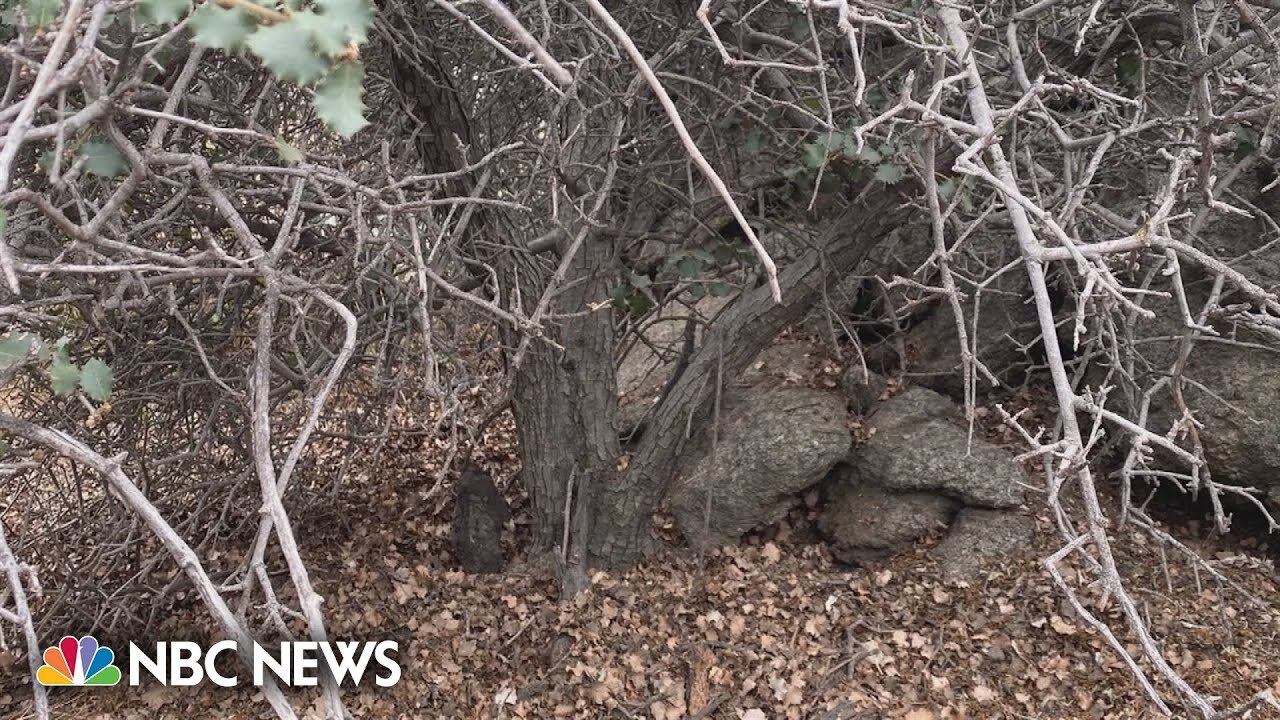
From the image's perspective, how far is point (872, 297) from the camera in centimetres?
438

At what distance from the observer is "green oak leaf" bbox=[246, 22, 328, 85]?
0.90 m

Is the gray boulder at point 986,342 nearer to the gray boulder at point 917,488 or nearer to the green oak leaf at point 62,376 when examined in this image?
the gray boulder at point 917,488

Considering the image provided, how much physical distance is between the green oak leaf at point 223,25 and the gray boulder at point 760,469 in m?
2.84

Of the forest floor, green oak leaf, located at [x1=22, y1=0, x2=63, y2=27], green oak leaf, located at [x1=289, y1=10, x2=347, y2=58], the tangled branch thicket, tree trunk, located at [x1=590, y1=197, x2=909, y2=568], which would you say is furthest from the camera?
tree trunk, located at [x1=590, y1=197, x2=909, y2=568]

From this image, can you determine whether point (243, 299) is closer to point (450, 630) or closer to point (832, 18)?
point (450, 630)

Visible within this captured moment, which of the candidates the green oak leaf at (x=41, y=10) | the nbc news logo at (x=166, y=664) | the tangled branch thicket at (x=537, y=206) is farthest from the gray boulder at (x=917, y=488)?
the green oak leaf at (x=41, y=10)

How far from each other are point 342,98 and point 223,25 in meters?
0.14

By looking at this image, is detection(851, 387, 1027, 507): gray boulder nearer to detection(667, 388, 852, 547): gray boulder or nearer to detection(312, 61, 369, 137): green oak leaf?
detection(667, 388, 852, 547): gray boulder

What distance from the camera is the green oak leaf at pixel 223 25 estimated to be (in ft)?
3.09

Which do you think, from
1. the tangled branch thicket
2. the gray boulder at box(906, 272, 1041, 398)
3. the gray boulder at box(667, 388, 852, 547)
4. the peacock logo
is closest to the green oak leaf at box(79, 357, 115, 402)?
the tangled branch thicket

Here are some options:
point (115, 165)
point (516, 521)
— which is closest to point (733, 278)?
point (516, 521)

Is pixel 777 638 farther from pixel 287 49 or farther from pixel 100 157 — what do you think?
pixel 287 49

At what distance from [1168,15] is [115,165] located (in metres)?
2.86

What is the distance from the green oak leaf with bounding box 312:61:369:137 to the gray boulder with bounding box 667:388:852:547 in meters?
2.78
